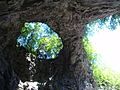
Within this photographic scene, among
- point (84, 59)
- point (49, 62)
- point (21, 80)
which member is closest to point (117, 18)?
point (84, 59)

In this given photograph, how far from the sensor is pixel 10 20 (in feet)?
31.0

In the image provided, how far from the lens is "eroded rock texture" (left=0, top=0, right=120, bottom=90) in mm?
9070

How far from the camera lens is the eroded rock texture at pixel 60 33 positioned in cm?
907

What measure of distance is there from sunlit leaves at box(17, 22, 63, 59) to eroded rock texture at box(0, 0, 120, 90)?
4.33 feet

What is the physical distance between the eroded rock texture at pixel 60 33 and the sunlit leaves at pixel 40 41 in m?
1.32

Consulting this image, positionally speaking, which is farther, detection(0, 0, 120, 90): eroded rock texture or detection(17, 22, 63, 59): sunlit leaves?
detection(17, 22, 63, 59): sunlit leaves

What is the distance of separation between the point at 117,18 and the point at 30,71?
361 cm

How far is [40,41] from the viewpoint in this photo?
13969mm

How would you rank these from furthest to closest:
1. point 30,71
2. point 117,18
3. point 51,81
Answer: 1. point 117,18
2. point 30,71
3. point 51,81

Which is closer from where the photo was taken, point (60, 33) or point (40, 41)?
point (60, 33)

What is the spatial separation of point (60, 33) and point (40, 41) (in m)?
3.26

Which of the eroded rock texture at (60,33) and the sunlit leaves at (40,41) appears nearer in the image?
the eroded rock texture at (60,33)

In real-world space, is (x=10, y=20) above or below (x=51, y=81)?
above

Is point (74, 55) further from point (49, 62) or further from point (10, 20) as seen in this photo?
point (10, 20)
